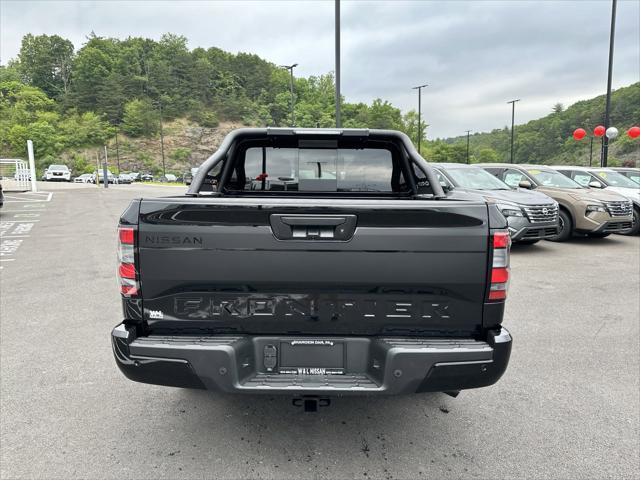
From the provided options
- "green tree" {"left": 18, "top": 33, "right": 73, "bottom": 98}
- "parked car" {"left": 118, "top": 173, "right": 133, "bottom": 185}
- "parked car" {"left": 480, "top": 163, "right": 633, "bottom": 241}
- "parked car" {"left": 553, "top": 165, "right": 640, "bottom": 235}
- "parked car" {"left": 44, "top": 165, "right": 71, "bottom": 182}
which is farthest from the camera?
"green tree" {"left": 18, "top": 33, "right": 73, "bottom": 98}

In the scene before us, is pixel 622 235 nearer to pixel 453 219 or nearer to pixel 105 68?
pixel 453 219

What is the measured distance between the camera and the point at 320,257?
2215 millimetres

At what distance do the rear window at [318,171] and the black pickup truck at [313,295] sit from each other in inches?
60.7

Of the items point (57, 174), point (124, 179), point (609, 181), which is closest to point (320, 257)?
point (609, 181)

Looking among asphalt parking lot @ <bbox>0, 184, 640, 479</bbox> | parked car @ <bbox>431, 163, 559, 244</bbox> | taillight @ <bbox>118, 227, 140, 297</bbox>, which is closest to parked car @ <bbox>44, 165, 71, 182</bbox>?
parked car @ <bbox>431, 163, 559, 244</bbox>

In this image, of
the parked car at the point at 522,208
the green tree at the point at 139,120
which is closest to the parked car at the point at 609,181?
the parked car at the point at 522,208

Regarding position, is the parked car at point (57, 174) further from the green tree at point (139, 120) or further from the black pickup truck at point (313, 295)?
the black pickup truck at point (313, 295)

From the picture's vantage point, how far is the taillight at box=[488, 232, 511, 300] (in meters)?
2.23

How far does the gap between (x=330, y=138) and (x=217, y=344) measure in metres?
2.03

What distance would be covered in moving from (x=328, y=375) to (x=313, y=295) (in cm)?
42

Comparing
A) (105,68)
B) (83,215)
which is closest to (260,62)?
(105,68)

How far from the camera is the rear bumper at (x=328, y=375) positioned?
2199 millimetres

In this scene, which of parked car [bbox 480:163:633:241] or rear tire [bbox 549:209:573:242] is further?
rear tire [bbox 549:209:573:242]

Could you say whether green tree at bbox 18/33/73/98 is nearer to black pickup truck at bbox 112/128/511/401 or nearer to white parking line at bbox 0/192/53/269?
white parking line at bbox 0/192/53/269
